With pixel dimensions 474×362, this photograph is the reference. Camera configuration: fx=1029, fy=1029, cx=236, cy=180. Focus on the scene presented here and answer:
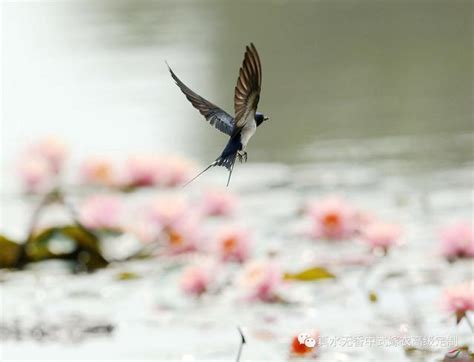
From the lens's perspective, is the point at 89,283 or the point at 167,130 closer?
the point at 89,283

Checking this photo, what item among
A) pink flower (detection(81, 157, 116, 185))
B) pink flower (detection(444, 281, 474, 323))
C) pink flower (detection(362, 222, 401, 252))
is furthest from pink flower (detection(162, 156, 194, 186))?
pink flower (detection(444, 281, 474, 323))

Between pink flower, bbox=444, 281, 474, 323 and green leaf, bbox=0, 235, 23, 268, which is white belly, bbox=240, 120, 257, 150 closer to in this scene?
pink flower, bbox=444, 281, 474, 323

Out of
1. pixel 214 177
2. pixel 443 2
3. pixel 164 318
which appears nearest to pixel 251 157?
pixel 214 177

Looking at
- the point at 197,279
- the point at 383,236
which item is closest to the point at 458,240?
the point at 383,236

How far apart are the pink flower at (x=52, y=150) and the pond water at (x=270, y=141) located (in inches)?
10.0

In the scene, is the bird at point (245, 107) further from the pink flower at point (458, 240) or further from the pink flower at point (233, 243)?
the pink flower at point (233, 243)

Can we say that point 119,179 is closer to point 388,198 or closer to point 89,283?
point 89,283

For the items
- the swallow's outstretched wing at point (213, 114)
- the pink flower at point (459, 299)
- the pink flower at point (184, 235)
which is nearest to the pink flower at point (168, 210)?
the pink flower at point (184, 235)

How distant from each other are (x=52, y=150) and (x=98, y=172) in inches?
4.7

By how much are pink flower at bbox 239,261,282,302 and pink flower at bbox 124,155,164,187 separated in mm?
465

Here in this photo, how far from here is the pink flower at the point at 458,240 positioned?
66.7 inches

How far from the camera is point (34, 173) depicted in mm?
2219

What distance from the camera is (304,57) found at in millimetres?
5152

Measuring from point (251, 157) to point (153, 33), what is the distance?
9.00 feet
